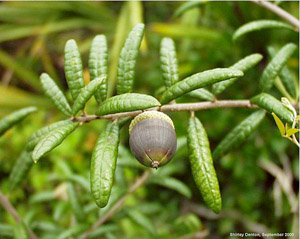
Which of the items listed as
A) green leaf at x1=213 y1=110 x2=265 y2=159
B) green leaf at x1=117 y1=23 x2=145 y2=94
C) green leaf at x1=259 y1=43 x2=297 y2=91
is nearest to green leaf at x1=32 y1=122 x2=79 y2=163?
green leaf at x1=117 y1=23 x2=145 y2=94

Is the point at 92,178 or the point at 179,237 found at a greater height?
the point at 92,178

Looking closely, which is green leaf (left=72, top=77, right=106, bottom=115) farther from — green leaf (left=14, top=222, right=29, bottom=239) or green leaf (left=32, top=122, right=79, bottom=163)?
green leaf (left=14, top=222, right=29, bottom=239)

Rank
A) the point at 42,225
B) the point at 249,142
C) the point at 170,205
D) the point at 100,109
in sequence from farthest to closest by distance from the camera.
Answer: the point at 170,205 → the point at 249,142 → the point at 42,225 → the point at 100,109

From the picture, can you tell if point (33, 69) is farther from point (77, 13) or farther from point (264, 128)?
point (264, 128)

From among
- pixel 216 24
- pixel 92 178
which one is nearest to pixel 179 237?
pixel 92 178

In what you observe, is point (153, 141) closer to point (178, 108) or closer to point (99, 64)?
point (178, 108)

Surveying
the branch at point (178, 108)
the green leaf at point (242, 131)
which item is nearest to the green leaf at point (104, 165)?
the branch at point (178, 108)

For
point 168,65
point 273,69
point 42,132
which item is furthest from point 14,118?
point 273,69
